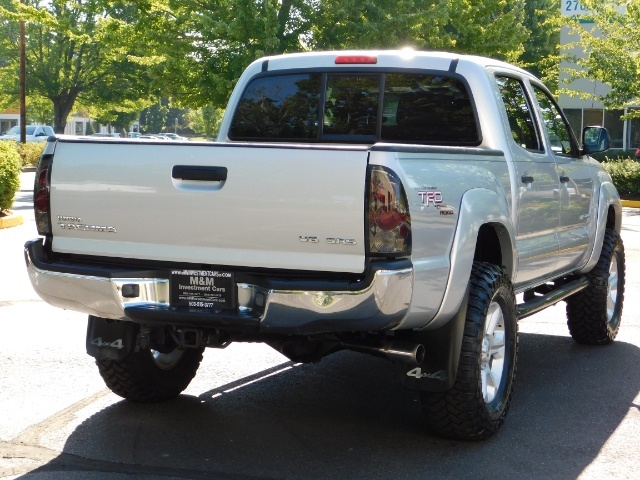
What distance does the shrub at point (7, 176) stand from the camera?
17828mm

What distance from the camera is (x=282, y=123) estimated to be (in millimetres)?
6777

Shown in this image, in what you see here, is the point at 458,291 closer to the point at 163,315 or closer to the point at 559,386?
the point at 163,315

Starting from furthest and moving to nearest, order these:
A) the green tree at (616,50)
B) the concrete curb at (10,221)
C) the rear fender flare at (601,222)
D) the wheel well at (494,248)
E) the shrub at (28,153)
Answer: the shrub at (28,153) < the green tree at (616,50) < the concrete curb at (10,221) < the rear fender flare at (601,222) < the wheel well at (494,248)

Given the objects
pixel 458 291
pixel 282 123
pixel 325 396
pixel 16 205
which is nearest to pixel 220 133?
pixel 282 123

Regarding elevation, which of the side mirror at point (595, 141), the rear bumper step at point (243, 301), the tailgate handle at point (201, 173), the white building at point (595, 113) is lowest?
the rear bumper step at point (243, 301)

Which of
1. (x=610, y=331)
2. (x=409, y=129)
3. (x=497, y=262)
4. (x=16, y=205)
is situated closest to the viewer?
(x=497, y=262)

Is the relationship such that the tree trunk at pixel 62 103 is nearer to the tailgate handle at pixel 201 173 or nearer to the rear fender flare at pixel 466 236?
the rear fender flare at pixel 466 236

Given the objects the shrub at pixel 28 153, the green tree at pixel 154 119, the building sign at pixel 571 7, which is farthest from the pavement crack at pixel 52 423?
the green tree at pixel 154 119

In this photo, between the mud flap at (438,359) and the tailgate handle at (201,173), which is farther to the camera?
the mud flap at (438,359)

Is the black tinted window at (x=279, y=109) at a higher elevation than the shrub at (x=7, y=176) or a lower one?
higher

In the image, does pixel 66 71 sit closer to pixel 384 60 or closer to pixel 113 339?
pixel 384 60

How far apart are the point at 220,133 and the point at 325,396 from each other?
187 centimetres

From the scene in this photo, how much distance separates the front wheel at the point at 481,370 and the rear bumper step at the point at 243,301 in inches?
26.6

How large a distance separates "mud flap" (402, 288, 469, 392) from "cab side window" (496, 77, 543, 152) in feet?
5.61
